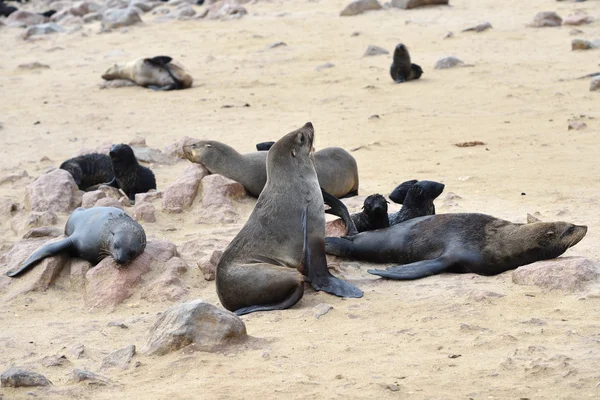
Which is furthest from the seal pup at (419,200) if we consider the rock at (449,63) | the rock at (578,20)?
the rock at (578,20)

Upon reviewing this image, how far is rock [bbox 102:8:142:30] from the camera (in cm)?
2231

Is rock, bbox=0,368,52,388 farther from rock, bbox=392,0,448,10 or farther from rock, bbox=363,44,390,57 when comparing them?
rock, bbox=392,0,448,10

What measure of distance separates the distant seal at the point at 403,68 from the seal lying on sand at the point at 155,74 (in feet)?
10.8

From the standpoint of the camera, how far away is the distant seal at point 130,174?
8.68 metres

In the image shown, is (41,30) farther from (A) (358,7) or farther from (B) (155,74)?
(B) (155,74)

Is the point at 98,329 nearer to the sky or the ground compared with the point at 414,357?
nearer to the ground

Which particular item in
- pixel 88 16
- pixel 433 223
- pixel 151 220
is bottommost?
pixel 88 16

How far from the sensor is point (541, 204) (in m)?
7.04

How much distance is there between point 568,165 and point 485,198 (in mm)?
1300

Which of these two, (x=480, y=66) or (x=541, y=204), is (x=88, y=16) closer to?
(x=480, y=66)

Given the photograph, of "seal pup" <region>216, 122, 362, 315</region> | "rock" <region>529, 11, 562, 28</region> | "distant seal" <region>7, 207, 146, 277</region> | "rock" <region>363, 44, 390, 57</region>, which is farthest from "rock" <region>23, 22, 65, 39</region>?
"seal pup" <region>216, 122, 362, 315</region>

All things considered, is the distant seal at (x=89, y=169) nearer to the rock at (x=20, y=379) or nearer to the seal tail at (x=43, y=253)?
the seal tail at (x=43, y=253)

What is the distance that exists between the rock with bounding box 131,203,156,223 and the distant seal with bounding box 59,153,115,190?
1898 millimetres

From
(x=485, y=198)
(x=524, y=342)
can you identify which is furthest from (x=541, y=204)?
(x=524, y=342)
